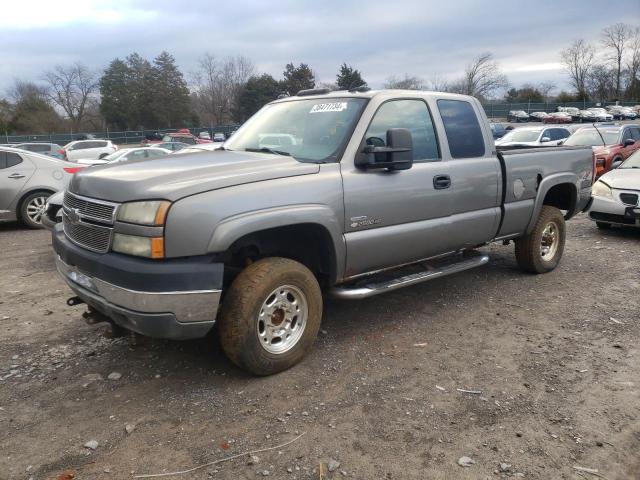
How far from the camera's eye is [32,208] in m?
9.33

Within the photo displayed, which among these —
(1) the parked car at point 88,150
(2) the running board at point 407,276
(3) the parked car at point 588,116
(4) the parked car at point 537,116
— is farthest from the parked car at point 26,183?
(4) the parked car at point 537,116

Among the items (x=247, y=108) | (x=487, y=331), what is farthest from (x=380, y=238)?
(x=247, y=108)

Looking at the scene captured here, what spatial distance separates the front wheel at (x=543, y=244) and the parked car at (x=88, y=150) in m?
22.1

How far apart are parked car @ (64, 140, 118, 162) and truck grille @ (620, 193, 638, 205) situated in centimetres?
2190

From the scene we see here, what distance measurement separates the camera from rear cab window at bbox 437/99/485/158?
4.79 m

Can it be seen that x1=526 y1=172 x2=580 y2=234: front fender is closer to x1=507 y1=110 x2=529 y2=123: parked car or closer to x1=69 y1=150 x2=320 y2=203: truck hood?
x1=69 y1=150 x2=320 y2=203: truck hood

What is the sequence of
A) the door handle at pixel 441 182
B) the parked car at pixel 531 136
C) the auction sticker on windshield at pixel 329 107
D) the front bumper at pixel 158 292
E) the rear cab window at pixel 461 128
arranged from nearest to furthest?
the front bumper at pixel 158 292
the auction sticker on windshield at pixel 329 107
the door handle at pixel 441 182
the rear cab window at pixel 461 128
the parked car at pixel 531 136

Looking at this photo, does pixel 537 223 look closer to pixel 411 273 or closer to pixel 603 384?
pixel 411 273

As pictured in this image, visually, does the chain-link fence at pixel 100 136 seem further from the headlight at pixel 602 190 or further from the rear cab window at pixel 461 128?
the rear cab window at pixel 461 128

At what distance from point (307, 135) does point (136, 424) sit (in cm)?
249

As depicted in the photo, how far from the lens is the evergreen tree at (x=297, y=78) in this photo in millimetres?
63819

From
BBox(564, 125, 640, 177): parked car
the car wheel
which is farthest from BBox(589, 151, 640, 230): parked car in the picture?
the car wheel

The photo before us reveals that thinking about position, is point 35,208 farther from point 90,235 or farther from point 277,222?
point 277,222

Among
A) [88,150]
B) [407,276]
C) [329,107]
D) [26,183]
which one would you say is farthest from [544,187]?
[88,150]
